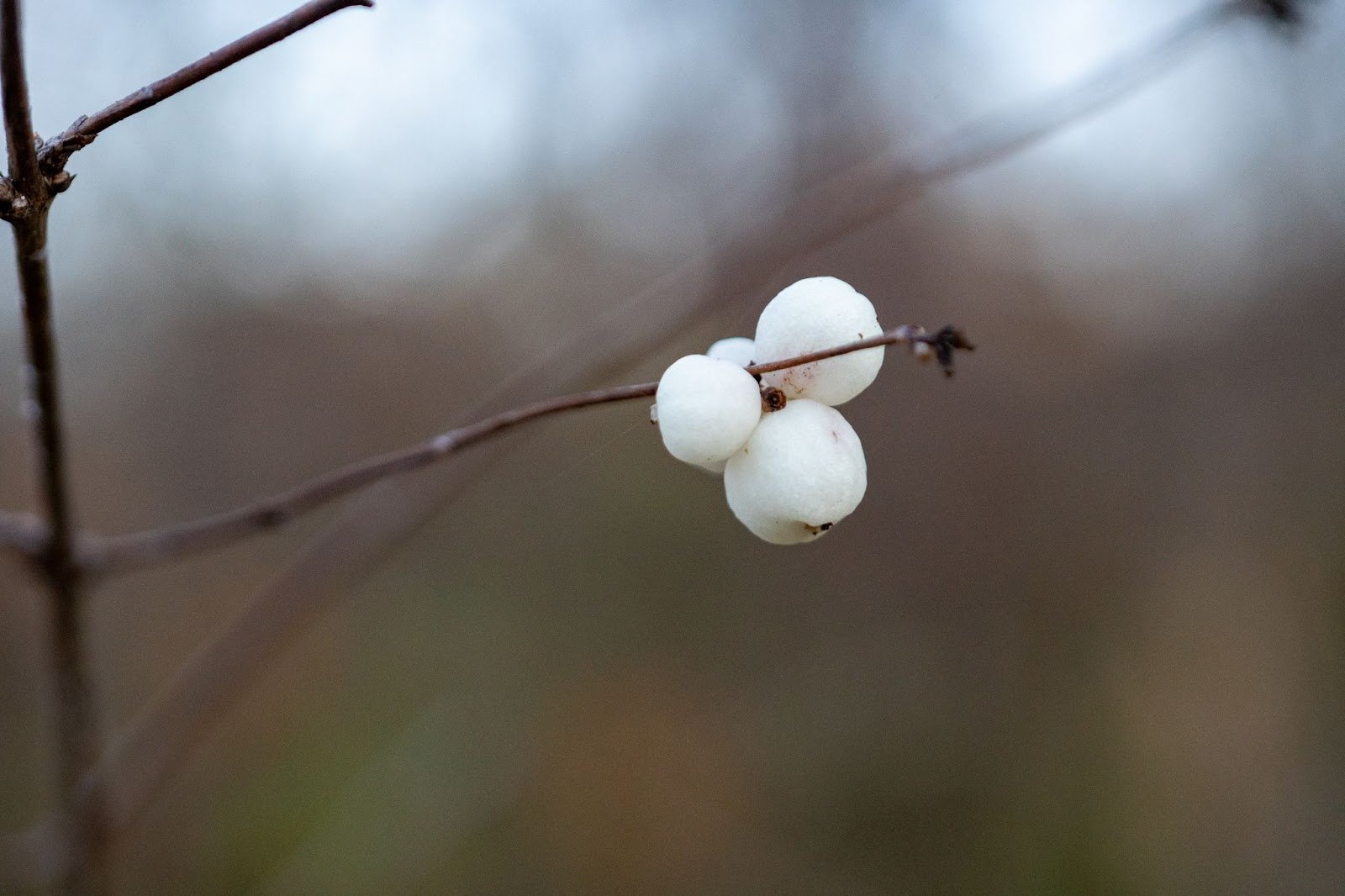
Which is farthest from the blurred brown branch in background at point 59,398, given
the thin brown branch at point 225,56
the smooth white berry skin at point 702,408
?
the smooth white berry skin at point 702,408

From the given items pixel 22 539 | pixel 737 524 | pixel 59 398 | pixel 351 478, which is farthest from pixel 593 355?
pixel 737 524

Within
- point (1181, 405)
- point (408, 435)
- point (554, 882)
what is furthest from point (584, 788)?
point (1181, 405)

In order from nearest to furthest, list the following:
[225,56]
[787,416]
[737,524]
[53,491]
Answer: [225,56] < [787,416] < [53,491] < [737,524]

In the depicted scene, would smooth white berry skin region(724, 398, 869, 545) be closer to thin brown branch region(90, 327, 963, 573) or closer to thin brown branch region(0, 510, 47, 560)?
thin brown branch region(90, 327, 963, 573)

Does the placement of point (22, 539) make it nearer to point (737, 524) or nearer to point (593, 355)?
point (593, 355)

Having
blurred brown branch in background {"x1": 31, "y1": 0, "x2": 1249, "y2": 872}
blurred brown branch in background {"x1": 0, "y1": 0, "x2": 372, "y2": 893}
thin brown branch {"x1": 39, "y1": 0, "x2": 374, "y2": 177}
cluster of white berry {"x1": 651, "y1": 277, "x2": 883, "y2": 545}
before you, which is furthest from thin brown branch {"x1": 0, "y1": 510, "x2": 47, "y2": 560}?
cluster of white berry {"x1": 651, "y1": 277, "x2": 883, "y2": 545}

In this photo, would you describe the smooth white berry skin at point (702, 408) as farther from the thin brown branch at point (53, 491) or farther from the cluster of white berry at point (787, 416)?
the thin brown branch at point (53, 491)

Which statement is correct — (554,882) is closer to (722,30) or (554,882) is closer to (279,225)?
(279,225)

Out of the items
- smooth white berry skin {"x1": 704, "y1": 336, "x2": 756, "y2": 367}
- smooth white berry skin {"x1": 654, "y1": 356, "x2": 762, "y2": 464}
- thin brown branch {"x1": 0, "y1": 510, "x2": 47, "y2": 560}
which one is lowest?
smooth white berry skin {"x1": 654, "y1": 356, "x2": 762, "y2": 464}
